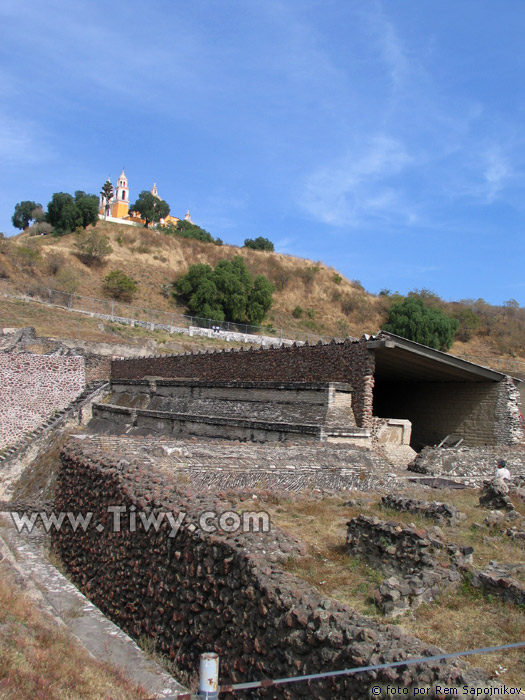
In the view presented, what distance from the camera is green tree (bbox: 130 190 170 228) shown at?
84.8 meters

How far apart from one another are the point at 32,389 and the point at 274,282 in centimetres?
4715

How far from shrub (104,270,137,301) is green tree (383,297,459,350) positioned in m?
28.1

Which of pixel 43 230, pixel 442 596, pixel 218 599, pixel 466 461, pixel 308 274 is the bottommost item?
pixel 218 599

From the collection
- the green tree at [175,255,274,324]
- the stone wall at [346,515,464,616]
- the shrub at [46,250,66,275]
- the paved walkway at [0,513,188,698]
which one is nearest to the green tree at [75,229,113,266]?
the shrub at [46,250,66,275]

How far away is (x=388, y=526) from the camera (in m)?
5.85

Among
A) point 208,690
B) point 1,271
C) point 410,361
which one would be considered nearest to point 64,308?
point 1,271

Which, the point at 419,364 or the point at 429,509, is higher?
the point at 419,364

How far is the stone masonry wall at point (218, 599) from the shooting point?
3.42 metres

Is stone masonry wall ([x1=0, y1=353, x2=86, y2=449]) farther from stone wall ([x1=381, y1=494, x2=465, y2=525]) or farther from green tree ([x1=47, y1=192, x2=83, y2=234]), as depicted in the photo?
green tree ([x1=47, y1=192, x2=83, y2=234])

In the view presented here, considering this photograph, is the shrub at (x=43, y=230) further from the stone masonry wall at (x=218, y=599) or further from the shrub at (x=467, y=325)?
the stone masonry wall at (x=218, y=599)

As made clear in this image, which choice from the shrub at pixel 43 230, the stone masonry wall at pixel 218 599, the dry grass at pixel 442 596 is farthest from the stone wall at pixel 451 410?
the shrub at pixel 43 230

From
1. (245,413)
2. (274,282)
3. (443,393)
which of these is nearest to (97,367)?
(245,413)

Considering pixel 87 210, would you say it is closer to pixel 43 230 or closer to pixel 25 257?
pixel 43 230

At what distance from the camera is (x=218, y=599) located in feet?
16.0
